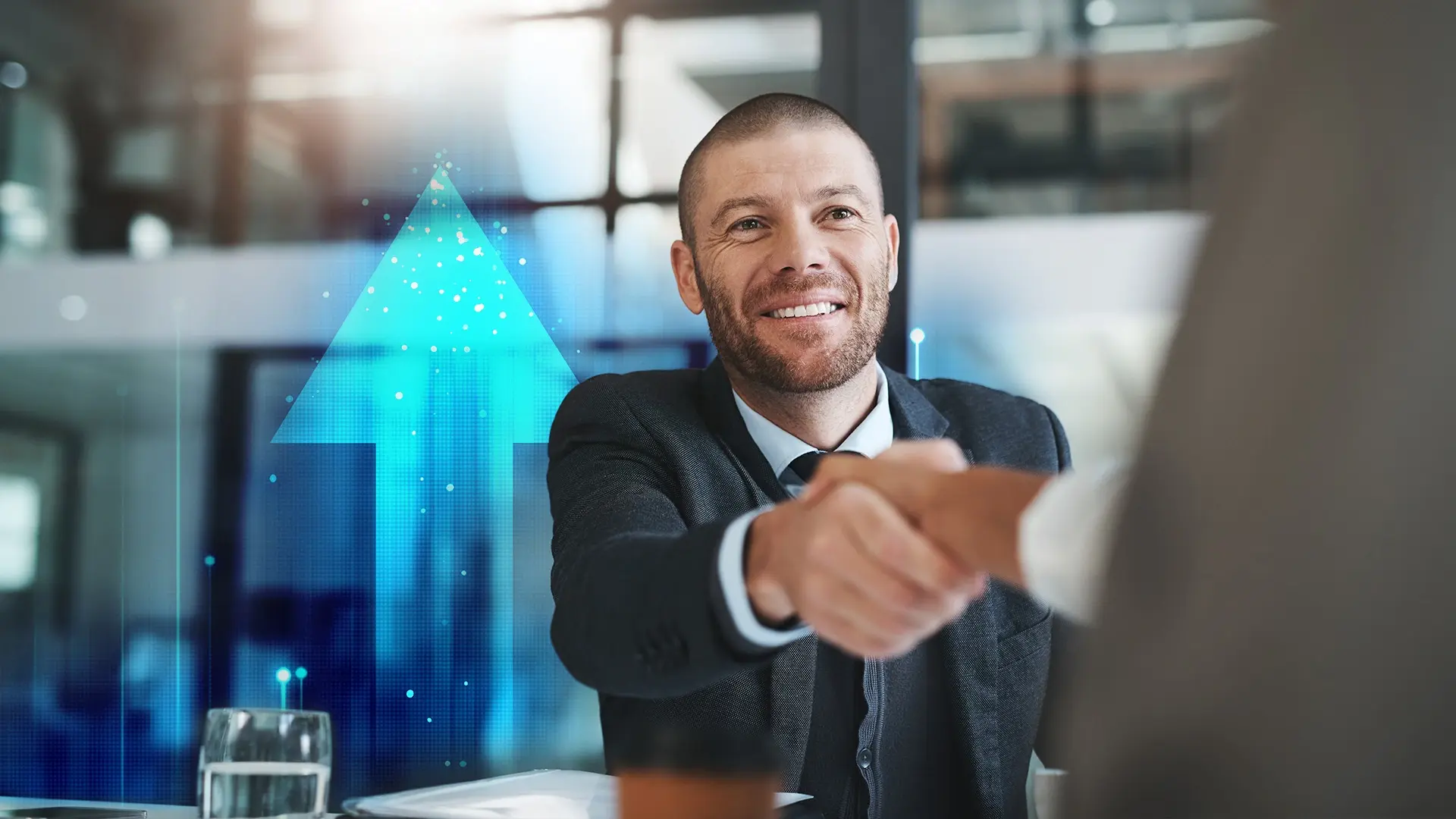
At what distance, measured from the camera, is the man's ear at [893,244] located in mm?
1944

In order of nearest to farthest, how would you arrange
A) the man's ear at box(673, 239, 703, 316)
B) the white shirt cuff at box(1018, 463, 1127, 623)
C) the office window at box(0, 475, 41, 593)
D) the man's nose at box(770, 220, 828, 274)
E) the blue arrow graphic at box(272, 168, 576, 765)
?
the white shirt cuff at box(1018, 463, 1127, 623) < the man's nose at box(770, 220, 828, 274) < the man's ear at box(673, 239, 703, 316) < the blue arrow graphic at box(272, 168, 576, 765) < the office window at box(0, 475, 41, 593)

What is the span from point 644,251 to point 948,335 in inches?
22.4

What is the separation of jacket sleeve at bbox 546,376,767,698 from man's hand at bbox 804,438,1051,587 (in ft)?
0.49

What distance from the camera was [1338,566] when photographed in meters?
0.35

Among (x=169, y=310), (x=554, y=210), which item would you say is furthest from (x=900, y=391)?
(x=169, y=310)

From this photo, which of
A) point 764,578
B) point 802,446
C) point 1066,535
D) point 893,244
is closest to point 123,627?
point 802,446

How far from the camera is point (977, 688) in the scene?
1637 millimetres

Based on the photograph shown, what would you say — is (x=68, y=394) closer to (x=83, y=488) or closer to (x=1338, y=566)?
(x=83, y=488)

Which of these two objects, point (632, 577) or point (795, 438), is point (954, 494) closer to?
point (632, 577)

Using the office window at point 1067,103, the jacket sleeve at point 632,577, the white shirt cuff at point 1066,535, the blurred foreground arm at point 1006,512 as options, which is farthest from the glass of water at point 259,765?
the office window at point 1067,103

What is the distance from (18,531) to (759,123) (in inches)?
66.5

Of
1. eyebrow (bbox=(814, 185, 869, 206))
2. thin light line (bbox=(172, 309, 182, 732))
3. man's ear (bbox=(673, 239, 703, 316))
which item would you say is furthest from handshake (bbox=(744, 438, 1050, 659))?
thin light line (bbox=(172, 309, 182, 732))

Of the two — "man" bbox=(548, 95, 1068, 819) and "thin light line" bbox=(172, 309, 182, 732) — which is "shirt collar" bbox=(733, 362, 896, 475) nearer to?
"man" bbox=(548, 95, 1068, 819)

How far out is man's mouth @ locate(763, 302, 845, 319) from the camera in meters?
1.72
